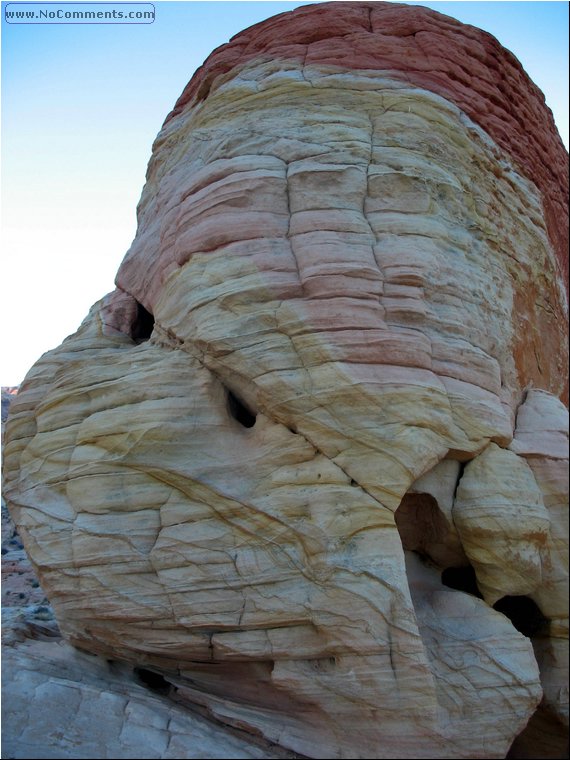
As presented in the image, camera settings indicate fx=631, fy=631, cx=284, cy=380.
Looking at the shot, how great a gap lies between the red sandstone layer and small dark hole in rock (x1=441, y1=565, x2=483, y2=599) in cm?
505

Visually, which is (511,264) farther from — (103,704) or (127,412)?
(103,704)

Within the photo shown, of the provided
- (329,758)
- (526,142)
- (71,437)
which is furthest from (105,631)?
(526,142)

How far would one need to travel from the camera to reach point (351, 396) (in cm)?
598

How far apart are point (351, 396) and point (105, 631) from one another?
348cm

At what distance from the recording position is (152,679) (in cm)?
696

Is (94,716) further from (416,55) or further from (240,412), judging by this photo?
(416,55)

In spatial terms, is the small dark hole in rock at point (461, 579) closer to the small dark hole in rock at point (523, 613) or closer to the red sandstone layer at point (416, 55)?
the small dark hole in rock at point (523, 613)

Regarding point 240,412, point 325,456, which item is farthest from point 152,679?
point 325,456

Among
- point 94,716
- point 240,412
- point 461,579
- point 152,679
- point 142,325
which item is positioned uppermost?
point 142,325

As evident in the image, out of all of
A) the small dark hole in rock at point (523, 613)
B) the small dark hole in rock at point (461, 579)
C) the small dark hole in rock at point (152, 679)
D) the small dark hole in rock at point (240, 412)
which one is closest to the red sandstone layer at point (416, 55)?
the small dark hole in rock at point (240, 412)

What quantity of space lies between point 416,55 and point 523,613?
6.89 meters

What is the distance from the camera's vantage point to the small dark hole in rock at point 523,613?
666cm

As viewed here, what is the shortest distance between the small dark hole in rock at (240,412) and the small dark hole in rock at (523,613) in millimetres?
3467

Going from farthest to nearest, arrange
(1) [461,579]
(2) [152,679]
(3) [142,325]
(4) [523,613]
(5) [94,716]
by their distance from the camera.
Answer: (3) [142,325]
(1) [461,579]
(2) [152,679]
(4) [523,613]
(5) [94,716]
